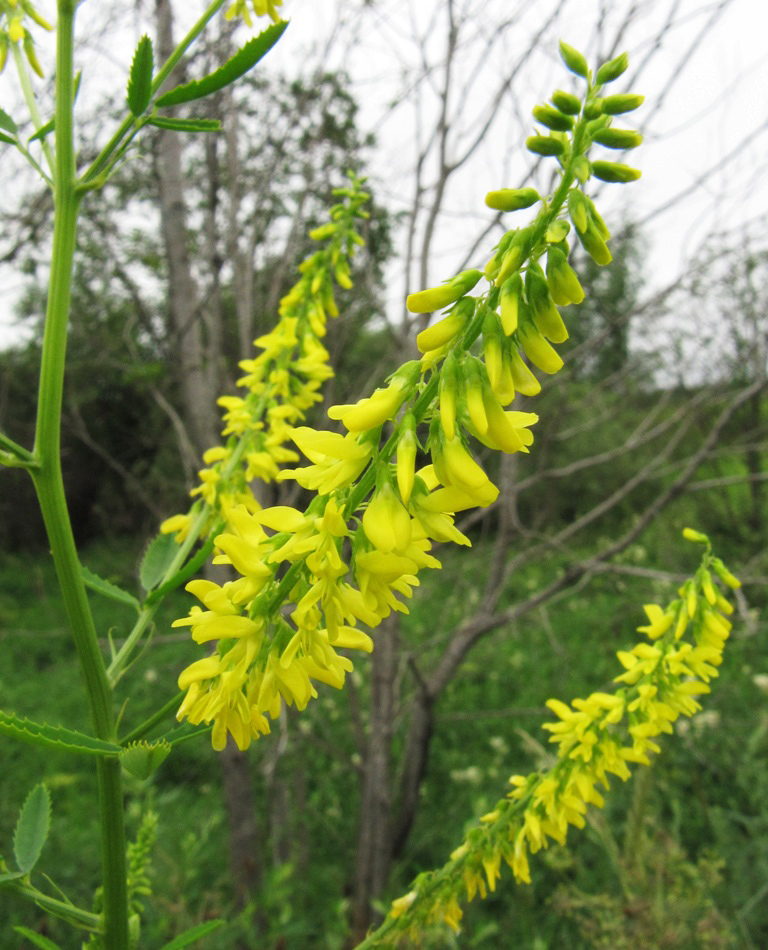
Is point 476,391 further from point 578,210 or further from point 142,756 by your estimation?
point 142,756

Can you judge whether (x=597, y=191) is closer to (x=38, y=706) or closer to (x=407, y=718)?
(x=407, y=718)

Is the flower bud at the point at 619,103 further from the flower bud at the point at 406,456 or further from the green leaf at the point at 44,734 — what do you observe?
the green leaf at the point at 44,734

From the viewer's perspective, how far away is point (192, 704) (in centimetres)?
69

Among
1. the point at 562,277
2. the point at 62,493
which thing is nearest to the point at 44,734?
the point at 62,493

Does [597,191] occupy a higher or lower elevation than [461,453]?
higher

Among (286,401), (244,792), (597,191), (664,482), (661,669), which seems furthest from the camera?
(664,482)

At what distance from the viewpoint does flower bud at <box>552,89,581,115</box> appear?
1.97 ft

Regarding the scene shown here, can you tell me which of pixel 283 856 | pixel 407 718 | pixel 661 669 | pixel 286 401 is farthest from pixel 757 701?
pixel 286 401

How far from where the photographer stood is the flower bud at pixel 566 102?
60 cm

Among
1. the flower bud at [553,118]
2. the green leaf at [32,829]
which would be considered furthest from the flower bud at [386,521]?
the green leaf at [32,829]

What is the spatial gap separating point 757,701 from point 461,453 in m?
4.99

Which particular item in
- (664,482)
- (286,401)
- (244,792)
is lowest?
(244,792)

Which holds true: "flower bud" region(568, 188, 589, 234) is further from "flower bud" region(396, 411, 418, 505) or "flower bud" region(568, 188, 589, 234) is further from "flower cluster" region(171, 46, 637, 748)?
"flower bud" region(396, 411, 418, 505)

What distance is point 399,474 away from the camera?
575 mm
